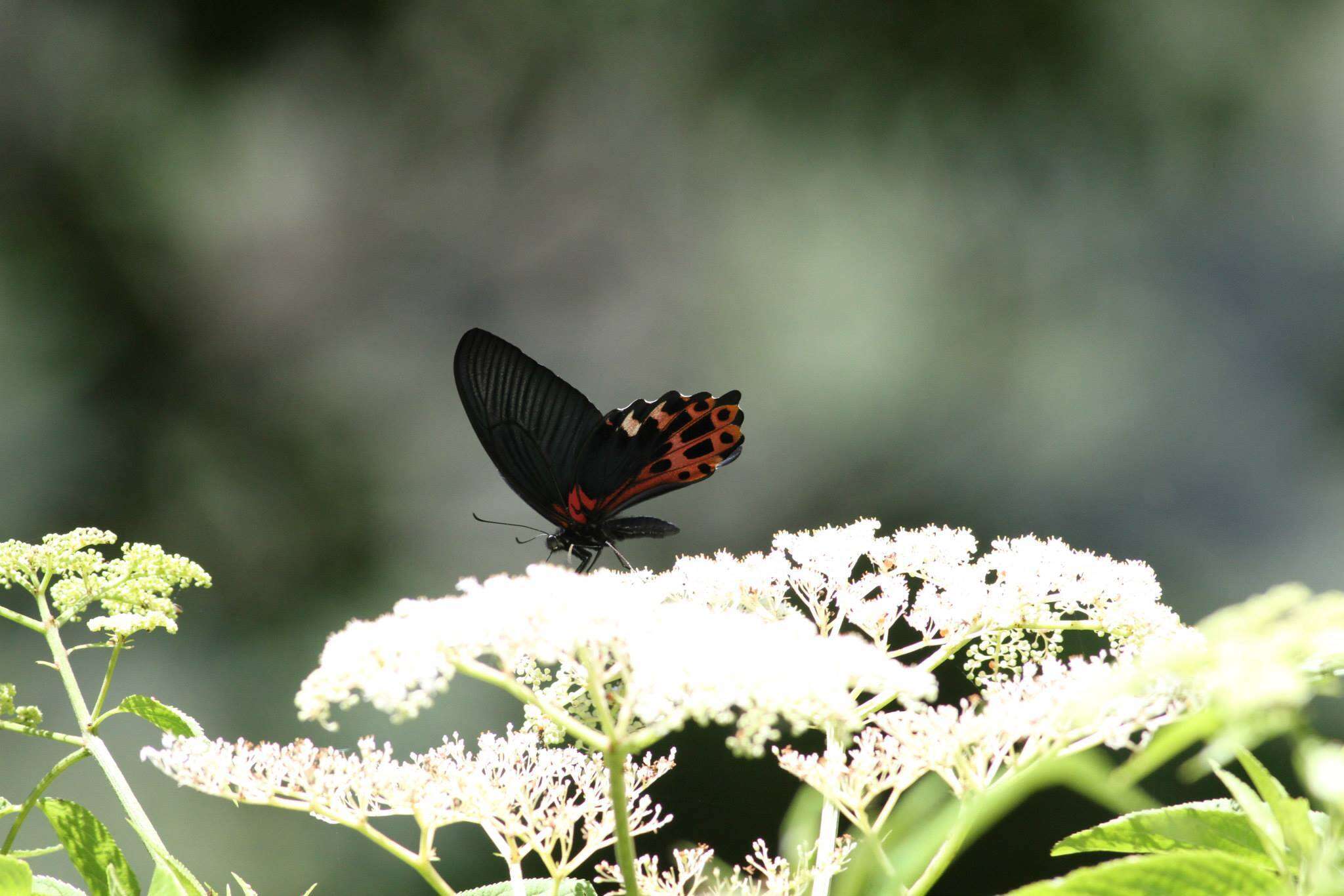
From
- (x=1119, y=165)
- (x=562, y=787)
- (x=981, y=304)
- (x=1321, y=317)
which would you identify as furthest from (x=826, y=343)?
(x=562, y=787)

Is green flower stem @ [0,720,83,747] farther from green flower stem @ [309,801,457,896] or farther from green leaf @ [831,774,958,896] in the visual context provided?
green leaf @ [831,774,958,896]

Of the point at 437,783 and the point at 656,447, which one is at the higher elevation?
the point at 656,447

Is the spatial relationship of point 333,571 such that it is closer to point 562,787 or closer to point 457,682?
point 457,682

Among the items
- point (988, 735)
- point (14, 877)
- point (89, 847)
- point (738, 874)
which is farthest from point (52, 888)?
point (988, 735)

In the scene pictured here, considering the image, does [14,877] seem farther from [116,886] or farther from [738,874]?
[738,874]

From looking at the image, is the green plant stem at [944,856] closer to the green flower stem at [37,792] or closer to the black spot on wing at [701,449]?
the green flower stem at [37,792]
